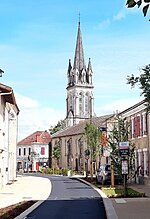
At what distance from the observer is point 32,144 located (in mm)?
106375

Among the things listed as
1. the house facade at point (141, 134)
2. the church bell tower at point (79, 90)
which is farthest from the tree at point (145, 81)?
the church bell tower at point (79, 90)

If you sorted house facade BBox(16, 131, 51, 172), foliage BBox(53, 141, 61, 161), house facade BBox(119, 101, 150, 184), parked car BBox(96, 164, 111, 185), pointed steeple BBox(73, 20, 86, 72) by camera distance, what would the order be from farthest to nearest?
pointed steeple BBox(73, 20, 86, 72) → house facade BBox(16, 131, 51, 172) → foliage BBox(53, 141, 61, 161) → parked car BBox(96, 164, 111, 185) → house facade BBox(119, 101, 150, 184)

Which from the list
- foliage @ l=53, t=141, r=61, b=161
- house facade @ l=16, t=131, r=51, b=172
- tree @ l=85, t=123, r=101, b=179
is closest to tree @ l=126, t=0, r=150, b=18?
tree @ l=85, t=123, r=101, b=179

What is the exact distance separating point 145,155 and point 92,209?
49.3 ft

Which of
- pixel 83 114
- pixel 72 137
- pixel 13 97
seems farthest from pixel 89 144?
pixel 83 114

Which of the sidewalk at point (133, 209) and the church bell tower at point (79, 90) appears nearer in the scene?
the sidewalk at point (133, 209)

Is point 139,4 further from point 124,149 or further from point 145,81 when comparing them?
point 124,149

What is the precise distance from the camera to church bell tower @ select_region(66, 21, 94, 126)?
114m

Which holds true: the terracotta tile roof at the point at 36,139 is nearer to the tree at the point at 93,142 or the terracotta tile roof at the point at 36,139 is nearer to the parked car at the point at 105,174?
the tree at the point at 93,142

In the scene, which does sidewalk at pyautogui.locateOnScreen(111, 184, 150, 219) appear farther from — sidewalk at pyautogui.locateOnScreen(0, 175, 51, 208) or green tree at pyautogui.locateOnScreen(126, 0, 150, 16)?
green tree at pyautogui.locateOnScreen(126, 0, 150, 16)

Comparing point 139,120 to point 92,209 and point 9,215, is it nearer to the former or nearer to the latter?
point 92,209

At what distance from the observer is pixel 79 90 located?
117562 millimetres

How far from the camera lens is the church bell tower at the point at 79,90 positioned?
11400 centimetres

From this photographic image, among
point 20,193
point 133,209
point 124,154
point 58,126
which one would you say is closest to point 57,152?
point 58,126
